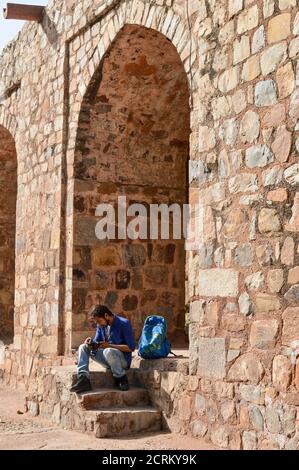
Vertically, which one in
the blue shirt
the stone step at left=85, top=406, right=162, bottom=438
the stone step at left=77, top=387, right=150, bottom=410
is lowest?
the stone step at left=85, top=406, right=162, bottom=438

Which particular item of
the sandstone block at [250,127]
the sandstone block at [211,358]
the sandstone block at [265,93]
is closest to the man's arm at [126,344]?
the sandstone block at [211,358]

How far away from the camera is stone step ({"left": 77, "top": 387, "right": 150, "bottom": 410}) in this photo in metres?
5.79

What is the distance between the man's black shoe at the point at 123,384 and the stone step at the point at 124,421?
0.22 m

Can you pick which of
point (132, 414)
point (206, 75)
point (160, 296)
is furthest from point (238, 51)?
point (160, 296)

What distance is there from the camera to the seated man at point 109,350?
5.98m

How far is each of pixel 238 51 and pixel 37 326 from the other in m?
4.67

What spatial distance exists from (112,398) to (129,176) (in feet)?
9.95

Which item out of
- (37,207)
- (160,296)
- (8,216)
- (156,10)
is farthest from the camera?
(8,216)

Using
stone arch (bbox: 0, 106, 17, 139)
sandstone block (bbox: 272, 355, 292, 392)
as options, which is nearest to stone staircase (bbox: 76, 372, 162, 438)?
sandstone block (bbox: 272, 355, 292, 392)

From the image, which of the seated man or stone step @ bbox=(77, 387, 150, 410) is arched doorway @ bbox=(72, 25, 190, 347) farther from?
stone step @ bbox=(77, 387, 150, 410)

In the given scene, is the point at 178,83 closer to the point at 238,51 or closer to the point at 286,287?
the point at 238,51

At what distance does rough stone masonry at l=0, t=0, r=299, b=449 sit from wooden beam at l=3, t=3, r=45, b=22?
17cm

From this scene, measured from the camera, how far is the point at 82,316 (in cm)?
785

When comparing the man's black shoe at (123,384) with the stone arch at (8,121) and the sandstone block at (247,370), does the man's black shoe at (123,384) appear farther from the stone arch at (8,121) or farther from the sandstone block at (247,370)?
the stone arch at (8,121)
